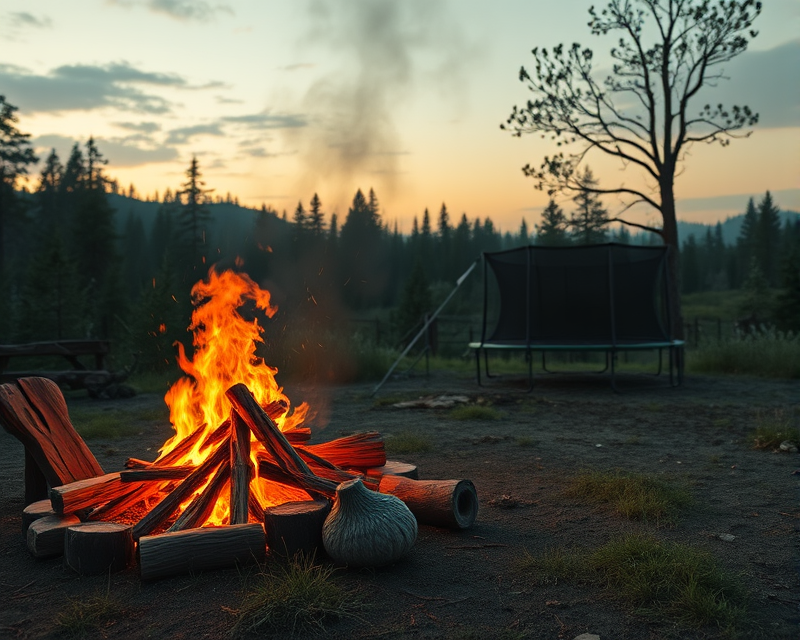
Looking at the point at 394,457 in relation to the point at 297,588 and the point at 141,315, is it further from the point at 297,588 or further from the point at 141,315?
the point at 141,315

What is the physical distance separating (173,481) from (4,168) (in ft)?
129

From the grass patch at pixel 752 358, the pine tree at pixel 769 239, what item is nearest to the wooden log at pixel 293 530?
the grass patch at pixel 752 358

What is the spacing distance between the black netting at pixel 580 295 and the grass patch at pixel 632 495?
814cm

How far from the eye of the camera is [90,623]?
8.12 ft

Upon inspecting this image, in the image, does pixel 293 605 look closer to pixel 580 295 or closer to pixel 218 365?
pixel 218 365

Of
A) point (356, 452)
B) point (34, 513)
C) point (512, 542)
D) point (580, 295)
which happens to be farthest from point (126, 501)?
point (580, 295)

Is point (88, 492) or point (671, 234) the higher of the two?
point (671, 234)

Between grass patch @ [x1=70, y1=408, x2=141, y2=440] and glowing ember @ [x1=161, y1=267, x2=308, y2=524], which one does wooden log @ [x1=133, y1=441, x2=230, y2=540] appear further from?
grass patch @ [x1=70, y1=408, x2=141, y2=440]

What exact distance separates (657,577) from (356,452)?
6.39 feet

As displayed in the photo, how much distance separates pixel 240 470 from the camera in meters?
3.46

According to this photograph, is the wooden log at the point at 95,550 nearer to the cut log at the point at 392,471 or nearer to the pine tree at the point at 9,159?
the cut log at the point at 392,471

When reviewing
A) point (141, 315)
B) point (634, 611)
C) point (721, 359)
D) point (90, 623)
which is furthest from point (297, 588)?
point (141, 315)

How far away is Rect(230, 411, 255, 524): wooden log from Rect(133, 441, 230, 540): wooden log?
0.10 m

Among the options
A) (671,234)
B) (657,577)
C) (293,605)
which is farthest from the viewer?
(671,234)
